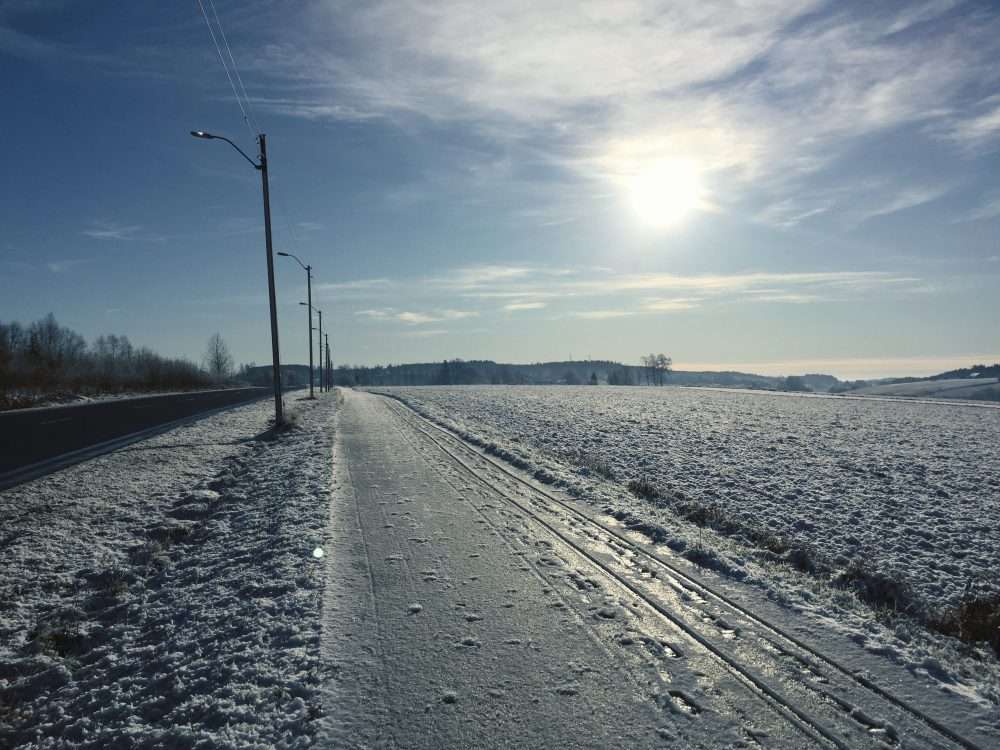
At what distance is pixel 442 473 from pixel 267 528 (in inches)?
194

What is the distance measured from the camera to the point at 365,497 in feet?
34.0

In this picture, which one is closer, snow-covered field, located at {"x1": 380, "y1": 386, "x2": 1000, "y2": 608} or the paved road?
snow-covered field, located at {"x1": 380, "y1": 386, "x2": 1000, "y2": 608}

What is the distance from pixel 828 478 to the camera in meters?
13.2

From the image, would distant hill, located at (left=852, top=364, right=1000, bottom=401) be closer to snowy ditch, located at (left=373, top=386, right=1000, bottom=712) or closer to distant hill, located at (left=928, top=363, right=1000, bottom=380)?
distant hill, located at (left=928, top=363, right=1000, bottom=380)

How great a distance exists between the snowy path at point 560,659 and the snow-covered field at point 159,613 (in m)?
0.49

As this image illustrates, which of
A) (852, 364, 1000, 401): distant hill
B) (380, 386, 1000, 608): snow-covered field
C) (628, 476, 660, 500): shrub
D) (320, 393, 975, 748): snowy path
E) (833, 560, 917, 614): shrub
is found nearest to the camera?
(320, 393, 975, 748): snowy path

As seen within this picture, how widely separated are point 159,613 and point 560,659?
13.1 ft

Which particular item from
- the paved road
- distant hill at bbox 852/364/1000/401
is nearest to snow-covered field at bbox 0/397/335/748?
the paved road

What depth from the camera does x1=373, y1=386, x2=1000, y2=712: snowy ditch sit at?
227 inches

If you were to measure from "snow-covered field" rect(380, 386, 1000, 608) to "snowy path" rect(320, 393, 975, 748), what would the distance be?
9.19 feet

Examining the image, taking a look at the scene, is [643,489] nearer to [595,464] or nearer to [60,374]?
[595,464]

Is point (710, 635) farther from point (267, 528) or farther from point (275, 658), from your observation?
point (267, 528)

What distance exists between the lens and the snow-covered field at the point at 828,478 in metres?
7.93

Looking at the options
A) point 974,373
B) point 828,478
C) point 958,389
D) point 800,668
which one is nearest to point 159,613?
point 800,668
